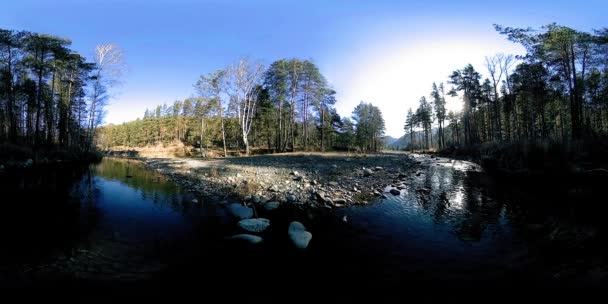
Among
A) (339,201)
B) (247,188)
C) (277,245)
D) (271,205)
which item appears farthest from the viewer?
(247,188)

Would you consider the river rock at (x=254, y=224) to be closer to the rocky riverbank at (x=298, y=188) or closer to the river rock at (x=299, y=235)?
the river rock at (x=299, y=235)

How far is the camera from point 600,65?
69.5ft

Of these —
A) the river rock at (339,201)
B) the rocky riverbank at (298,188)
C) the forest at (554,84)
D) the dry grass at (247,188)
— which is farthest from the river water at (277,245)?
the forest at (554,84)

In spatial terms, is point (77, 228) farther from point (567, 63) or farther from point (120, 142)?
point (120, 142)

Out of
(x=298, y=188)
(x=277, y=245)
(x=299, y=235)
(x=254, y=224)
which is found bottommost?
(x=277, y=245)

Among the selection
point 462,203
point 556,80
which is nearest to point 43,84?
point 462,203

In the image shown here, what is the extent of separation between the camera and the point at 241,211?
7.48m

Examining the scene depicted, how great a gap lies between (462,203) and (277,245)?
25.7ft

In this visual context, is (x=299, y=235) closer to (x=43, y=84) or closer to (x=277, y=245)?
(x=277, y=245)

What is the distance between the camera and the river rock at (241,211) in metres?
7.25

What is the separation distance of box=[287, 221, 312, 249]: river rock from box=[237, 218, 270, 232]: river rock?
715 mm

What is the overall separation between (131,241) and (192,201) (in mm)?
3560

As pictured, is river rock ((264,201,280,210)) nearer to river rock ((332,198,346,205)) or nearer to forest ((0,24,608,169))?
river rock ((332,198,346,205))

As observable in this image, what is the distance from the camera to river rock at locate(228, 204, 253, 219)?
725 centimetres
